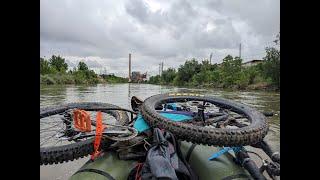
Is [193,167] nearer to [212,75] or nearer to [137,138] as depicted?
[137,138]

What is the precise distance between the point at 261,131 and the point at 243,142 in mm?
264

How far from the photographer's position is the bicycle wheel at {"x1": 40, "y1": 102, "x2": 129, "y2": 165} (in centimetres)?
235

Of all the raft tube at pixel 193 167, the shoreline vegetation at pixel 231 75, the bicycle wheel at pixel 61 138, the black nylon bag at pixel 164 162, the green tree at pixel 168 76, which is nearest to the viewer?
the black nylon bag at pixel 164 162

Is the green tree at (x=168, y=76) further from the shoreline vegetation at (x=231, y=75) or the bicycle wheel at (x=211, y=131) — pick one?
the bicycle wheel at (x=211, y=131)

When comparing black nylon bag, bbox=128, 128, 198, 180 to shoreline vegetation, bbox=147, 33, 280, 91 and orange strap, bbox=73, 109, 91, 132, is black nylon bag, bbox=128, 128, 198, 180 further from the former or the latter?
shoreline vegetation, bbox=147, 33, 280, 91

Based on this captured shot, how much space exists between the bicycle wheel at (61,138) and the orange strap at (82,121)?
9cm

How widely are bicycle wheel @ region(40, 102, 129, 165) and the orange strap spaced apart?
0.09 m

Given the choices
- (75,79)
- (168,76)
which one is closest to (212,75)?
(75,79)

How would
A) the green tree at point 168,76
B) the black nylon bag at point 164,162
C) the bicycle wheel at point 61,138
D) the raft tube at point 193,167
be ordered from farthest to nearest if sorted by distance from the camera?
the green tree at point 168,76
the bicycle wheel at point 61,138
the raft tube at point 193,167
the black nylon bag at point 164,162

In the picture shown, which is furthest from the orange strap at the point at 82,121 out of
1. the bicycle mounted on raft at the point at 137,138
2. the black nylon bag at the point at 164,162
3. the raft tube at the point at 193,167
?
the black nylon bag at the point at 164,162

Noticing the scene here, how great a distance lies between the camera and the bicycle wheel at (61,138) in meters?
2.35
